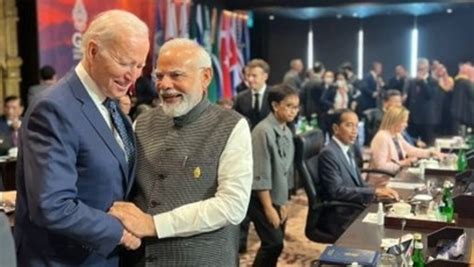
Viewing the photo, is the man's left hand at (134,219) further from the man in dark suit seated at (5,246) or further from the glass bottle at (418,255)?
the glass bottle at (418,255)

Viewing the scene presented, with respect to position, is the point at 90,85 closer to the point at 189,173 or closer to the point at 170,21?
the point at 189,173

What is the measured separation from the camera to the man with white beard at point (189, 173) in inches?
70.0

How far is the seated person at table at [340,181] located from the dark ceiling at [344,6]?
25.2 feet

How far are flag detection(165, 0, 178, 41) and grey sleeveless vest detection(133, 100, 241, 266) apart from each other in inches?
289

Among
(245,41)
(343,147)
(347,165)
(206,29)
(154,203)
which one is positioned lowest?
(347,165)

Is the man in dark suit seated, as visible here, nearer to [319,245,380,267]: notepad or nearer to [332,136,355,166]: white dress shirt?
[319,245,380,267]: notepad

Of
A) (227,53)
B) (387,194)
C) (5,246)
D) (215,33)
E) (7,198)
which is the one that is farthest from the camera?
(227,53)

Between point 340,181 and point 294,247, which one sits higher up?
point 340,181

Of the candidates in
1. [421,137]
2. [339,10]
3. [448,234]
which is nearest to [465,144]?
[448,234]

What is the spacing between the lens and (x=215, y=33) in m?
11.0

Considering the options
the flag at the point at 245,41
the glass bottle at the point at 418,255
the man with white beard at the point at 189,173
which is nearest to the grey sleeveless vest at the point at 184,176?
the man with white beard at the point at 189,173

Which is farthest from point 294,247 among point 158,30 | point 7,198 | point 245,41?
point 245,41

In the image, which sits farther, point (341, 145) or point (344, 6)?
point (344, 6)

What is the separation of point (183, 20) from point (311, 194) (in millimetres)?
6413
